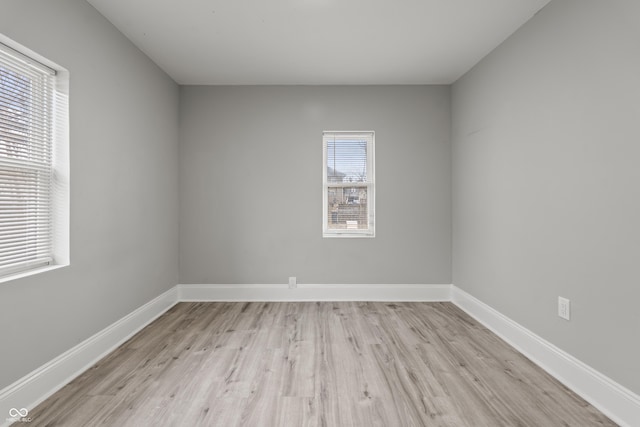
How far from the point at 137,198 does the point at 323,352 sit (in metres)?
2.18

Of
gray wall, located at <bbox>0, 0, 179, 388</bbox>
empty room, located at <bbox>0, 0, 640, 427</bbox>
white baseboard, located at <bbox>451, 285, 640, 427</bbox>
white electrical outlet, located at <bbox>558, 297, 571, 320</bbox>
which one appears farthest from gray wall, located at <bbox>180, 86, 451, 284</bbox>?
white electrical outlet, located at <bbox>558, 297, 571, 320</bbox>

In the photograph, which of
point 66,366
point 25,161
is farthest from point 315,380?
point 25,161

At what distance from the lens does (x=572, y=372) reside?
2.09 metres

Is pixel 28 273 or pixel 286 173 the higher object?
pixel 286 173

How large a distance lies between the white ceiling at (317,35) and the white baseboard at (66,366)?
248 centimetres

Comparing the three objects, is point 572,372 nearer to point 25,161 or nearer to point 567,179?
point 567,179

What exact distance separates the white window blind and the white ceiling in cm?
84

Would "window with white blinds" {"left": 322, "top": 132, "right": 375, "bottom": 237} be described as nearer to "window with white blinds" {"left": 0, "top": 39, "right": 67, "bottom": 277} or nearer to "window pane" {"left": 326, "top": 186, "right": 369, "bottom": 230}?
"window pane" {"left": 326, "top": 186, "right": 369, "bottom": 230}

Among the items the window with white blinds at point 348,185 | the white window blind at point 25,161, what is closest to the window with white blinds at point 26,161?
the white window blind at point 25,161

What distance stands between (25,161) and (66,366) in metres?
1.33

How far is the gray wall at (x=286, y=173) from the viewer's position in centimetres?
395

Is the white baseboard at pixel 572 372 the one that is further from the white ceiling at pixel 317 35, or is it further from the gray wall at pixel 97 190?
the gray wall at pixel 97 190

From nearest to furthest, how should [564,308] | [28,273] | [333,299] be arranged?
[28,273]
[564,308]
[333,299]

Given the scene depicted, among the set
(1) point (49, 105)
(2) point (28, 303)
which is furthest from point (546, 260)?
(1) point (49, 105)
